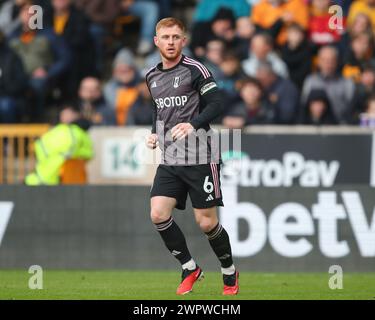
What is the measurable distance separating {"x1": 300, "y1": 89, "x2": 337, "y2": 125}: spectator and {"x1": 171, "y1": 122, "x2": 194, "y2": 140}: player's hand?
7257mm

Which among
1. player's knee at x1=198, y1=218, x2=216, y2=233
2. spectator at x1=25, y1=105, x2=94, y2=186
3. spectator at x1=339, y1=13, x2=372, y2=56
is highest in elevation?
spectator at x1=339, y1=13, x2=372, y2=56

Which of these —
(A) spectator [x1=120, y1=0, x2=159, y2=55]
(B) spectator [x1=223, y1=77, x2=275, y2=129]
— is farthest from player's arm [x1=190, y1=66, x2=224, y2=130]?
(A) spectator [x1=120, y1=0, x2=159, y2=55]

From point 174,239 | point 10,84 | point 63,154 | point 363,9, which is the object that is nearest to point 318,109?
point 363,9

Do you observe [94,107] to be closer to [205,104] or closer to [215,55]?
[215,55]

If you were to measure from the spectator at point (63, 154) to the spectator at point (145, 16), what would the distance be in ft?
10.2

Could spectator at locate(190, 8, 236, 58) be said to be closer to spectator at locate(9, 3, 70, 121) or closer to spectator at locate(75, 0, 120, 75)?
spectator at locate(75, 0, 120, 75)

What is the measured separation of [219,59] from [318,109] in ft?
6.10

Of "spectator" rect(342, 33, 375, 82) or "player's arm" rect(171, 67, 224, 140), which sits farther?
"spectator" rect(342, 33, 375, 82)

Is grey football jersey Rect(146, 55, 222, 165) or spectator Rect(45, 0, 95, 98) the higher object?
spectator Rect(45, 0, 95, 98)

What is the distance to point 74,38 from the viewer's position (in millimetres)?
17922

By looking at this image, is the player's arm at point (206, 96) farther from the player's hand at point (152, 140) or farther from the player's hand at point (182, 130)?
the player's hand at point (152, 140)

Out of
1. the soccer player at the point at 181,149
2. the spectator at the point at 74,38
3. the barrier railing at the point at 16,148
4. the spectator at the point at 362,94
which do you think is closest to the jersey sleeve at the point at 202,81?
the soccer player at the point at 181,149

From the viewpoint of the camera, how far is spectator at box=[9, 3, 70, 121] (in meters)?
17.7

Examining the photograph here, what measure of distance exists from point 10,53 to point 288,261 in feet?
19.8
